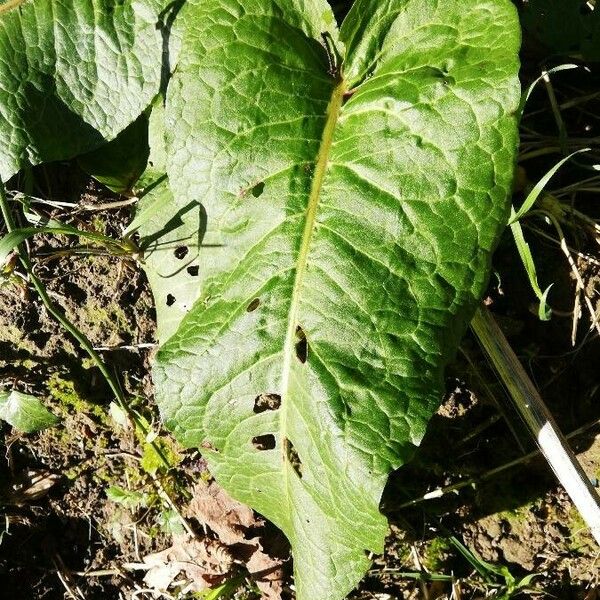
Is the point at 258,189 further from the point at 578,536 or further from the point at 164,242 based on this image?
the point at 578,536

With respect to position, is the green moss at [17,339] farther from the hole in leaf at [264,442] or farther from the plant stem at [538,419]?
the plant stem at [538,419]

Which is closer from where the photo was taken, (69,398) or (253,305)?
(253,305)

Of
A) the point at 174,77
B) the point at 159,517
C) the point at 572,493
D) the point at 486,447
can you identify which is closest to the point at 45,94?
the point at 174,77

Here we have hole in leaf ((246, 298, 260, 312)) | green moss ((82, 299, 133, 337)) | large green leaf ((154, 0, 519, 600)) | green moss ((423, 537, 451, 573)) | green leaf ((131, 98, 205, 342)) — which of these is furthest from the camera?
green moss ((82, 299, 133, 337))

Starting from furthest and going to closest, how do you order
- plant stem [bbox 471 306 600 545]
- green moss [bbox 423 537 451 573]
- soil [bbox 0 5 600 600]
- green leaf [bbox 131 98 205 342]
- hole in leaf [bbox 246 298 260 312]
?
green moss [bbox 423 537 451 573] < soil [bbox 0 5 600 600] < green leaf [bbox 131 98 205 342] < plant stem [bbox 471 306 600 545] < hole in leaf [bbox 246 298 260 312]

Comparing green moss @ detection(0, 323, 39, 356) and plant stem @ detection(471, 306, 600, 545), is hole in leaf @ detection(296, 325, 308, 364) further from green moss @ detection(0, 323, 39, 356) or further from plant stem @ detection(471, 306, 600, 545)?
green moss @ detection(0, 323, 39, 356)

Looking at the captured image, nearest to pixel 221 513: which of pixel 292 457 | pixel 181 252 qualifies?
pixel 292 457

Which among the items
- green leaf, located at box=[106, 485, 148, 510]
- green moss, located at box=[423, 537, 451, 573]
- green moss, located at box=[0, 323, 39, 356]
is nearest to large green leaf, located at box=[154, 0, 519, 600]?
green moss, located at box=[423, 537, 451, 573]
